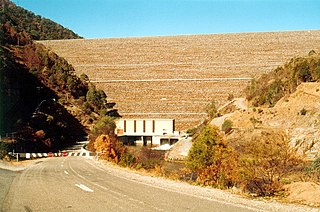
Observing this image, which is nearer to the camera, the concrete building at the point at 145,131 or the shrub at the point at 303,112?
the shrub at the point at 303,112

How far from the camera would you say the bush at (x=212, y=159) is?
13.1 m

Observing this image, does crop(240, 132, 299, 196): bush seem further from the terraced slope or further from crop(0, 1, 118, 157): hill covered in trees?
the terraced slope

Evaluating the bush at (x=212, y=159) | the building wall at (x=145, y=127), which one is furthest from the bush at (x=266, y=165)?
the building wall at (x=145, y=127)

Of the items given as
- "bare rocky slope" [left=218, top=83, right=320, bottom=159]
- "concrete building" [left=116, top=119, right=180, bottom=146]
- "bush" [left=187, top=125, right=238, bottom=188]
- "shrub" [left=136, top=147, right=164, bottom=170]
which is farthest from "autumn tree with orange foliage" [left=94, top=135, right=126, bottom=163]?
"concrete building" [left=116, top=119, right=180, bottom=146]

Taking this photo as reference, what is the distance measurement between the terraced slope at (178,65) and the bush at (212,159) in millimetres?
42016

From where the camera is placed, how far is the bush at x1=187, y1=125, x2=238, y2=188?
1306cm

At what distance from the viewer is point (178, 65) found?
74188mm

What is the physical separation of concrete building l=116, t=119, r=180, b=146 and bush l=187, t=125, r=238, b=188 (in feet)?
128

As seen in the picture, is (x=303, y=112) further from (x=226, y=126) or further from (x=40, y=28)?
(x=40, y=28)

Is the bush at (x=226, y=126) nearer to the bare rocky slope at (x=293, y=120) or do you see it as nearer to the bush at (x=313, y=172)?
the bare rocky slope at (x=293, y=120)

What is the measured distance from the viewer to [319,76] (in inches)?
1303

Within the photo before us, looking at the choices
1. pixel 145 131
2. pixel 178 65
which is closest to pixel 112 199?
pixel 145 131

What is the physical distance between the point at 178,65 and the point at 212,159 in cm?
6115

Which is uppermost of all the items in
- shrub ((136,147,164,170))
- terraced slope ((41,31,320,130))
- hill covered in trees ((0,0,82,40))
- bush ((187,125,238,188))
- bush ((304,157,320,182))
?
hill covered in trees ((0,0,82,40))
